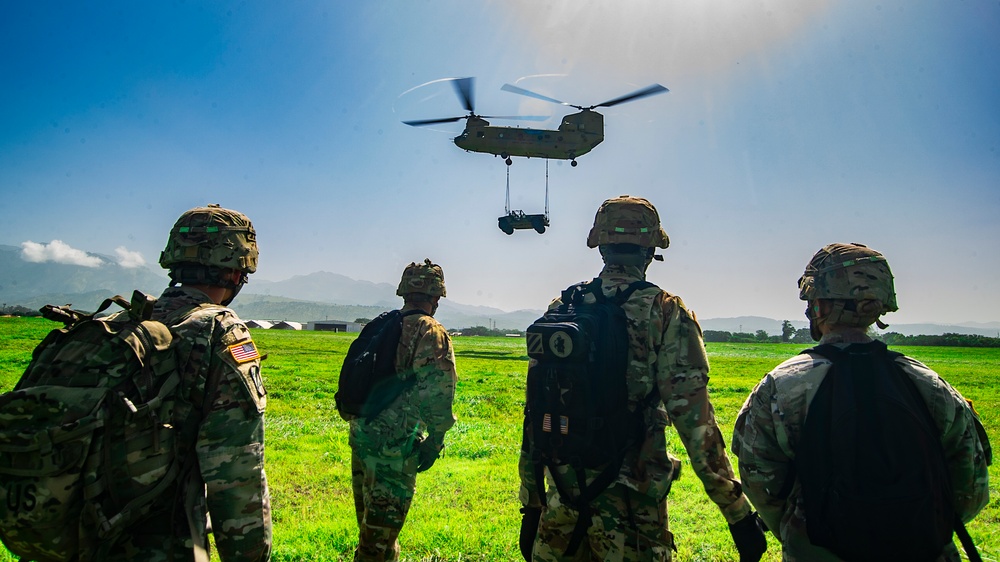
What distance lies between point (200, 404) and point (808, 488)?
310 cm

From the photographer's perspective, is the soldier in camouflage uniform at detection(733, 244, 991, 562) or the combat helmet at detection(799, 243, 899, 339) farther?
the combat helmet at detection(799, 243, 899, 339)

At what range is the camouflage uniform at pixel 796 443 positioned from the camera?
275cm

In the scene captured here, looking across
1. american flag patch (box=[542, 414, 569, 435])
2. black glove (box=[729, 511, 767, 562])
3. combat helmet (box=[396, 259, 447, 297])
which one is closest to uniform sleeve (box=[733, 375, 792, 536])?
black glove (box=[729, 511, 767, 562])

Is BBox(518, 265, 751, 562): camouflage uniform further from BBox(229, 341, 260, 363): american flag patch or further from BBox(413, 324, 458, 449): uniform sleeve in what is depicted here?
BBox(229, 341, 260, 363): american flag patch

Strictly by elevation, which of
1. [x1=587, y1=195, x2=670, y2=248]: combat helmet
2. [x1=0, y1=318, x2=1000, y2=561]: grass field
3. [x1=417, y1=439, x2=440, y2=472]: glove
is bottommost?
[x1=0, y1=318, x2=1000, y2=561]: grass field

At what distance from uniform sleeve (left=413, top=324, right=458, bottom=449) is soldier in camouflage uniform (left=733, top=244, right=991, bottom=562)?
265 cm

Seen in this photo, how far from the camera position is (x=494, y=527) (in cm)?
648

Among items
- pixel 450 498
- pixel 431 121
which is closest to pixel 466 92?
pixel 431 121

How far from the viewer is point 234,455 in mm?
2627

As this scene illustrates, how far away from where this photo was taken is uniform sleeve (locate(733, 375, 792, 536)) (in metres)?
3.00

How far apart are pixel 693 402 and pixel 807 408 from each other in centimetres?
64

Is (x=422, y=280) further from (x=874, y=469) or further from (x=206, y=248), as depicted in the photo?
(x=874, y=469)

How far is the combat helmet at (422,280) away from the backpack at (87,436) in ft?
10.3

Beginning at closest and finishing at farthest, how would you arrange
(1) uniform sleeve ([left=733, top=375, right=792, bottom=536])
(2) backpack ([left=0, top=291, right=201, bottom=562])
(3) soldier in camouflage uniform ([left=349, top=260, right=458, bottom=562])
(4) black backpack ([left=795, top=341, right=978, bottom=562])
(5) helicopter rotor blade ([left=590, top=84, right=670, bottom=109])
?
(2) backpack ([left=0, top=291, right=201, bottom=562]) → (4) black backpack ([left=795, top=341, right=978, bottom=562]) → (1) uniform sleeve ([left=733, top=375, right=792, bottom=536]) → (3) soldier in camouflage uniform ([left=349, top=260, right=458, bottom=562]) → (5) helicopter rotor blade ([left=590, top=84, right=670, bottom=109])
